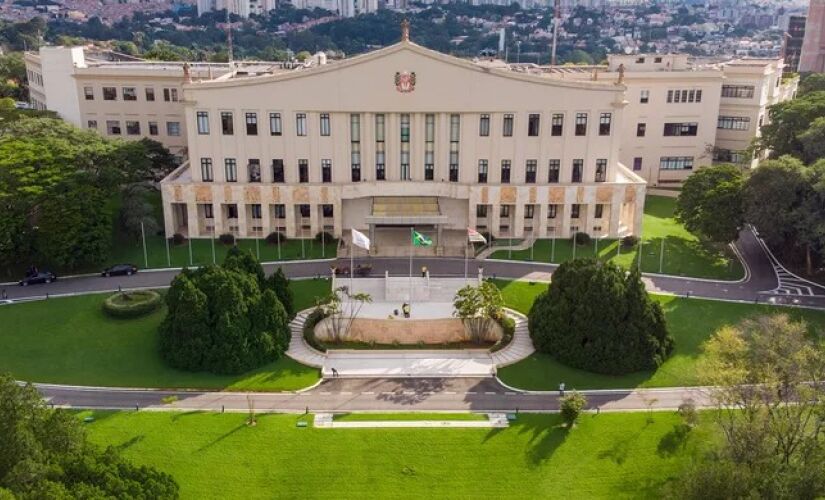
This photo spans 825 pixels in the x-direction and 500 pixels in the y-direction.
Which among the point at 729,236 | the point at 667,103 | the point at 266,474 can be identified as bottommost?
the point at 266,474

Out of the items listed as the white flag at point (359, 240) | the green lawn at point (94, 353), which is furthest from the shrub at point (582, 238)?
the green lawn at point (94, 353)

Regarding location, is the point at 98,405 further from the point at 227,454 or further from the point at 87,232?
the point at 87,232

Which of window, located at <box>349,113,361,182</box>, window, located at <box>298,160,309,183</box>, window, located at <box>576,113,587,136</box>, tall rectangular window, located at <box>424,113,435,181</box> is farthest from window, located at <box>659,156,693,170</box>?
window, located at <box>298,160,309,183</box>

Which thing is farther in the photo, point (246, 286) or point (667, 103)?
point (667, 103)

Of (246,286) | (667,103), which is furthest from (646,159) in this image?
(246,286)

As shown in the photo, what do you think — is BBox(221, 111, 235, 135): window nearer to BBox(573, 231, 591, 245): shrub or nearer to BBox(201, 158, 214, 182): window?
BBox(201, 158, 214, 182): window

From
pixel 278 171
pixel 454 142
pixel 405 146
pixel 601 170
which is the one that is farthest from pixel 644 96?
pixel 278 171

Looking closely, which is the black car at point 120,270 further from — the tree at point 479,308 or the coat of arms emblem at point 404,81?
the tree at point 479,308
